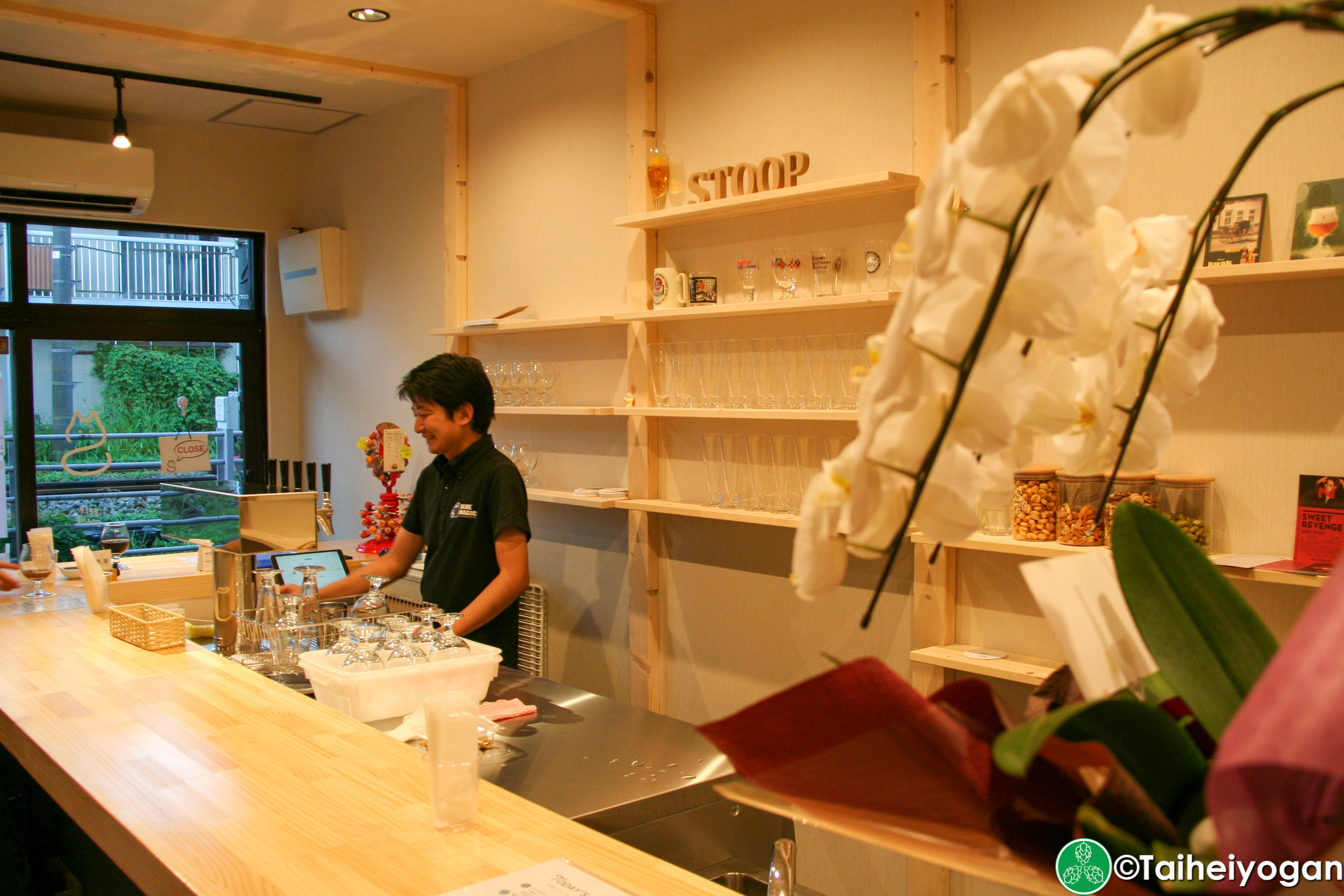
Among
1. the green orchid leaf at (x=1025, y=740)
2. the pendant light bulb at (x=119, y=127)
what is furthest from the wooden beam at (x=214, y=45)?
the green orchid leaf at (x=1025, y=740)

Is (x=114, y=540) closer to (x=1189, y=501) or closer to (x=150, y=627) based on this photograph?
(x=150, y=627)

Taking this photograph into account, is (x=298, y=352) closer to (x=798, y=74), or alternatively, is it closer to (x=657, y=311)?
(x=657, y=311)

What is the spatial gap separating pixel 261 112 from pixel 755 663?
4.40 metres

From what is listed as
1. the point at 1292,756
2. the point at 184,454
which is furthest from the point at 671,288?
the point at 184,454

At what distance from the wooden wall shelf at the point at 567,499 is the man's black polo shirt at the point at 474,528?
2.19 ft

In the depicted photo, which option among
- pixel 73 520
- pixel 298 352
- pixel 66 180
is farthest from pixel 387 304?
pixel 73 520

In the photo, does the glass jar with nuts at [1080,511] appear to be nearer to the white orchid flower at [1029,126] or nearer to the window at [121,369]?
the white orchid flower at [1029,126]

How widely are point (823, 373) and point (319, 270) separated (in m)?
3.92

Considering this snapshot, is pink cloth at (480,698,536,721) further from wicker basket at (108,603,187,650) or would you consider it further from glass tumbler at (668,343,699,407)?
glass tumbler at (668,343,699,407)

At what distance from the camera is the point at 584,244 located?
471cm

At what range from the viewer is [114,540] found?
397 centimetres

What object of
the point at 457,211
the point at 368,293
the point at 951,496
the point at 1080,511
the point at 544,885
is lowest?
the point at 544,885

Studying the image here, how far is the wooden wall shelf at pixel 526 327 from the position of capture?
4.40 meters

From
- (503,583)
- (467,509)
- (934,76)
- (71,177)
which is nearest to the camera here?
(934,76)
